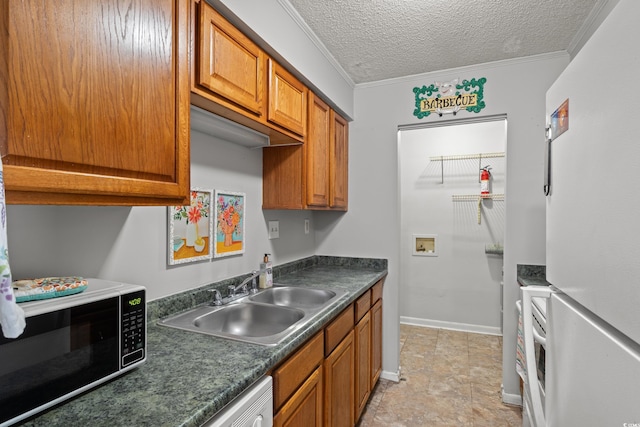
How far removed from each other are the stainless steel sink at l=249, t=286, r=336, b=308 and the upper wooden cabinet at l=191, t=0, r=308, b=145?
907 mm

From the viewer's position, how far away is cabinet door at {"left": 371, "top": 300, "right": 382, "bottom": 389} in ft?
7.62

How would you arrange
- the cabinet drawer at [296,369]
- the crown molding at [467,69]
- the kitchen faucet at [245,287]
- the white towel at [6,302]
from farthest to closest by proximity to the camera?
the crown molding at [467,69]
the kitchen faucet at [245,287]
the cabinet drawer at [296,369]
the white towel at [6,302]

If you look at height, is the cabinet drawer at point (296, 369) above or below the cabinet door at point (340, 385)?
above

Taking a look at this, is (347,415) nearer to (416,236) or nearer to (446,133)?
(416,236)

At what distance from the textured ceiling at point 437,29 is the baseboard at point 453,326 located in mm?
2711

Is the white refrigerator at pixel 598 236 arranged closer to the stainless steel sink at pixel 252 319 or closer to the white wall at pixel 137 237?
the stainless steel sink at pixel 252 319

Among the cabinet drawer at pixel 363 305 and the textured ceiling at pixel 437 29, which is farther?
the cabinet drawer at pixel 363 305

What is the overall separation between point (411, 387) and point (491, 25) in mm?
2531

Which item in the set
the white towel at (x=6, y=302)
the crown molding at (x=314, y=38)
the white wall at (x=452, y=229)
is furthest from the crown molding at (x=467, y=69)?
the white towel at (x=6, y=302)

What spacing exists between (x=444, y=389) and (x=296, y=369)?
1803 millimetres

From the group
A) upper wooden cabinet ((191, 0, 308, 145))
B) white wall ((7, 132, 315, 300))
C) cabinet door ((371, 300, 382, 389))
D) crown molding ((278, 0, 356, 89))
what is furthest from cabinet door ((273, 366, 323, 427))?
crown molding ((278, 0, 356, 89))

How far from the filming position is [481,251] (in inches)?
139

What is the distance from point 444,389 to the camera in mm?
2486

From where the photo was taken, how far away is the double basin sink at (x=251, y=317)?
1.35 m
